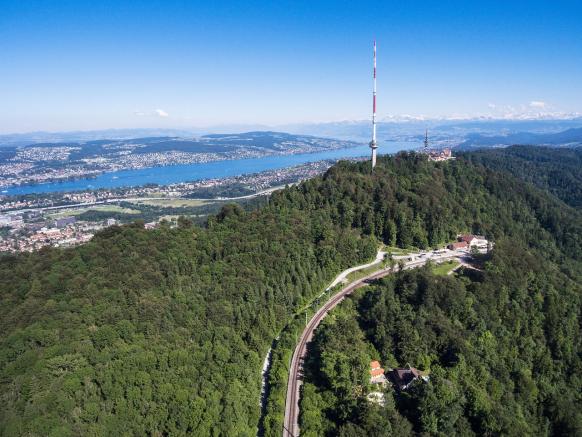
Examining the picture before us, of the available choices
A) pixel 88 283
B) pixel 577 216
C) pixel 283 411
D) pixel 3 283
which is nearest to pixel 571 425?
pixel 283 411

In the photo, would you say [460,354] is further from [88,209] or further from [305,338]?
[88,209]

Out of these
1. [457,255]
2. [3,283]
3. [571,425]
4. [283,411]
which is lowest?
[571,425]

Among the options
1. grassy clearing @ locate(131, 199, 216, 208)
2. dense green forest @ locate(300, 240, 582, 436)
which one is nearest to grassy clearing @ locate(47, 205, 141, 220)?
grassy clearing @ locate(131, 199, 216, 208)

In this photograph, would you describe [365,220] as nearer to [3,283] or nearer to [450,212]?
[450,212]

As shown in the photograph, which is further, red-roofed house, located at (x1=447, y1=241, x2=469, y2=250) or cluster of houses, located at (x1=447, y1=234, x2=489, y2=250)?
cluster of houses, located at (x1=447, y1=234, x2=489, y2=250)

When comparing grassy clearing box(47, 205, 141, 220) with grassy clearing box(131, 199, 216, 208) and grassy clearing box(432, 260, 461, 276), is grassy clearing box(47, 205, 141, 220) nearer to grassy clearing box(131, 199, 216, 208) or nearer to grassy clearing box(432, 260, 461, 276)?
grassy clearing box(131, 199, 216, 208)

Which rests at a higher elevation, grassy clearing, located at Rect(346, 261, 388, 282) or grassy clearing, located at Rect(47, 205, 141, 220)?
grassy clearing, located at Rect(346, 261, 388, 282)

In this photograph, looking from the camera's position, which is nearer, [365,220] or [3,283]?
[3,283]
